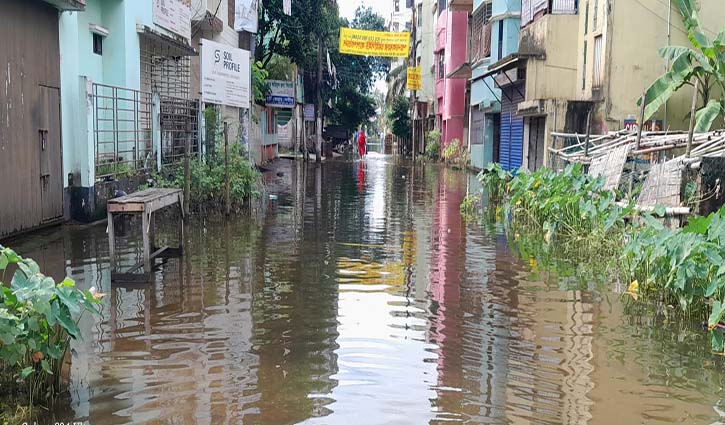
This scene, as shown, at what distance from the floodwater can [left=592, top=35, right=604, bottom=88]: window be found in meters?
10.2

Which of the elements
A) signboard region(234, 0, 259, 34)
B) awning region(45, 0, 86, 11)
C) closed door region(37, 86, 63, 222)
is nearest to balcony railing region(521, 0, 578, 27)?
signboard region(234, 0, 259, 34)

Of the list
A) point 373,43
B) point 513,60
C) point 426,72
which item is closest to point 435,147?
point 373,43

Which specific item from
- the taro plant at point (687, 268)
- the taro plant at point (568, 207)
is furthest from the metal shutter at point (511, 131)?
the taro plant at point (687, 268)

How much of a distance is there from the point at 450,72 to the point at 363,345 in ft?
117

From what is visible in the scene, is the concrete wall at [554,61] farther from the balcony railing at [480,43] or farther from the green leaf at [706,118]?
the balcony railing at [480,43]

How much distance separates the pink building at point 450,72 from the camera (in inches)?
1615

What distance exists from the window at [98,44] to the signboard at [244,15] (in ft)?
33.2

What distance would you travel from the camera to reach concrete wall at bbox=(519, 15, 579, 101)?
2245 cm

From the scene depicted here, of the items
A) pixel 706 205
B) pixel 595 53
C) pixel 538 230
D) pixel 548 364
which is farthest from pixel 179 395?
pixel 595 53

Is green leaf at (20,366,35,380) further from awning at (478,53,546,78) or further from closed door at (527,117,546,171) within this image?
closed door at (527,117,546,171)

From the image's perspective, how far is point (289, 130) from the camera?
5444cm

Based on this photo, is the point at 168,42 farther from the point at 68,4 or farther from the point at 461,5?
the point at 461,5

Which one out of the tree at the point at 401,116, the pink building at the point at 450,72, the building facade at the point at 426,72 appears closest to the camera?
the pink building at the point at 450,72

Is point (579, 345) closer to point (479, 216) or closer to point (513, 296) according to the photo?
point (513, 296)
